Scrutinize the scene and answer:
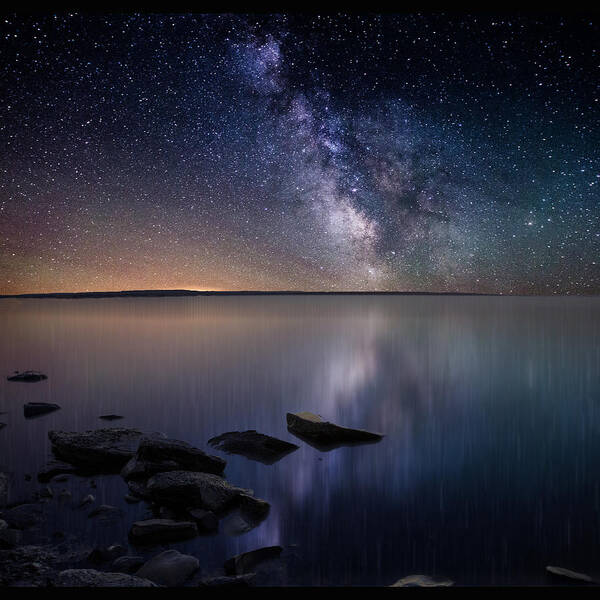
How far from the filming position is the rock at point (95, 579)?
3.03 m

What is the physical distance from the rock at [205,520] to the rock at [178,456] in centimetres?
121

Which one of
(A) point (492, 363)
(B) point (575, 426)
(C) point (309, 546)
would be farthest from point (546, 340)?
(C) point (309, 546)

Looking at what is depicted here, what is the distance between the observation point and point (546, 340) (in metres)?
24.3

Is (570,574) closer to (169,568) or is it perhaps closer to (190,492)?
(169,568)

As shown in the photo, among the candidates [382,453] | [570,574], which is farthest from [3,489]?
[570,574]

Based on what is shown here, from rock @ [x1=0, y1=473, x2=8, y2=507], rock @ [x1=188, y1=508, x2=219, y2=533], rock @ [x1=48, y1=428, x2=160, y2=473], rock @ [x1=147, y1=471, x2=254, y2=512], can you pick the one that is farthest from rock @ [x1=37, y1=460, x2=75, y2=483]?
rock @ [x1=188, y1=508, x2=219, y2=533]

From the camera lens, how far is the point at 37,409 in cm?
875

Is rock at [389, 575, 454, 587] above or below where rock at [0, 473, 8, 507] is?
below

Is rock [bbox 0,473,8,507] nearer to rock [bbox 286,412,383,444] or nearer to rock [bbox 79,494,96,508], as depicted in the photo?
rock [bbox 79,494,96,508]

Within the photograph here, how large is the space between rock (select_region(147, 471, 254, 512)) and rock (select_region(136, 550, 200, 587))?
874 mm

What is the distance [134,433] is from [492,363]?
14.1 metres

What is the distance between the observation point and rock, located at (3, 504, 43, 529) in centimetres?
412

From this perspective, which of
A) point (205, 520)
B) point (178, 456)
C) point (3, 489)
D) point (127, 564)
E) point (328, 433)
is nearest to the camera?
point (127, 564)

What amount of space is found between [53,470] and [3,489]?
708 millimetres
